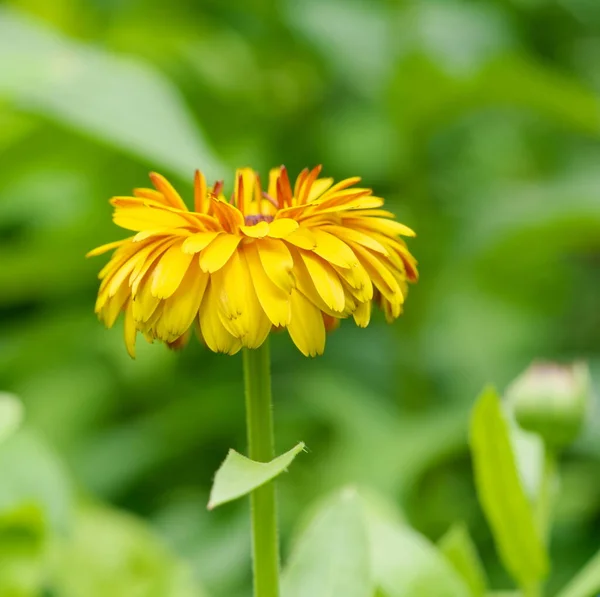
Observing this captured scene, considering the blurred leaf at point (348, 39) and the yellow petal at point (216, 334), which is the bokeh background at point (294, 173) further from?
the yellow petal at point (216, 334)

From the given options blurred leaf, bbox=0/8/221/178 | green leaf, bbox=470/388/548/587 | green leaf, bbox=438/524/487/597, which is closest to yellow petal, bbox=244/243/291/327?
green leaf, bbox=470/388/548/587

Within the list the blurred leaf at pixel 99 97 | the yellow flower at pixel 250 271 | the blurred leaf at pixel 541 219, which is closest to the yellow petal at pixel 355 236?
the yellow flower at pixel 250 271

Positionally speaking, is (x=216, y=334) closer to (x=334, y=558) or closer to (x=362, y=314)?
(x=362, y=314)

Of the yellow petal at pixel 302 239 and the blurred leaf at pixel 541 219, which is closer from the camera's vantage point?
the yellow petal at pixel 302 239

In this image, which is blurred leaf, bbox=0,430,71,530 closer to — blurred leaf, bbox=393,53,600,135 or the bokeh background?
the bokeh background

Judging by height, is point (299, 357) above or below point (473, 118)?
below

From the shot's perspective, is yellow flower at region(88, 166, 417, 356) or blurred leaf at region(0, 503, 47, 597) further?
blurred leaf at region(0, 503, 47, 597)

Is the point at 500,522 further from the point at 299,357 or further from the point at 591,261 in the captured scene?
the point at 591,261

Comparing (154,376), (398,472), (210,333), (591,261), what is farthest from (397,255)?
(591,261)
